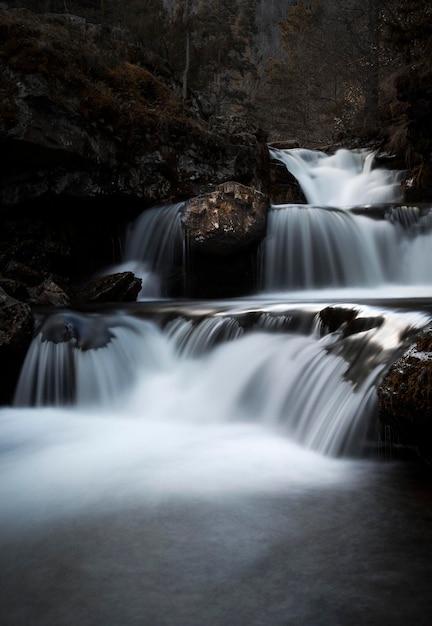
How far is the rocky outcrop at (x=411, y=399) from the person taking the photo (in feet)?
10.3

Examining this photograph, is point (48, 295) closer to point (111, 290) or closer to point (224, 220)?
point (111, 290)

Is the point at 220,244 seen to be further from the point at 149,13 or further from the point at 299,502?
the point at 149,13

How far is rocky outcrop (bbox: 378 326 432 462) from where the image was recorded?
10.3ft

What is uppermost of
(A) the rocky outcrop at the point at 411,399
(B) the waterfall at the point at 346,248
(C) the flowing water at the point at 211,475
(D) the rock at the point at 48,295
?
(B) the waterfall at the point at 346,248

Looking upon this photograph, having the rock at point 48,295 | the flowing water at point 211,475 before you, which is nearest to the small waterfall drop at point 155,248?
the rock at point 48,295

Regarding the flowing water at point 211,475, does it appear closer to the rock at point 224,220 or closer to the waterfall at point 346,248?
the waterfall at point 346,248

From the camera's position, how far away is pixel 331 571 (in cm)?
218

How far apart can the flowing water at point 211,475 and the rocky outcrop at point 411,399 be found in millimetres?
151

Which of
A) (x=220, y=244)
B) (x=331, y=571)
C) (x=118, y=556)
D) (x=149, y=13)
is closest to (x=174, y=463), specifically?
(x=118, y=556)

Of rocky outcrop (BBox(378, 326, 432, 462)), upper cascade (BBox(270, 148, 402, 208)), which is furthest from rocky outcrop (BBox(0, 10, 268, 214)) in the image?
rocky outcrop (BBox(378, 326, 432, 462))

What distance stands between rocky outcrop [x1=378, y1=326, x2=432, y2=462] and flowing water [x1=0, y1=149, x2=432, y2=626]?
0.50ft

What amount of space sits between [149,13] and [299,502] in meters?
21.7

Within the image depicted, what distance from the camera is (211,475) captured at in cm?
337

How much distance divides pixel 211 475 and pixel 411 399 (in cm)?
134
